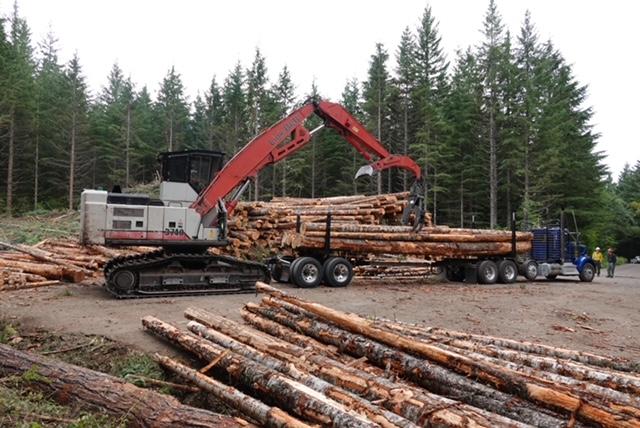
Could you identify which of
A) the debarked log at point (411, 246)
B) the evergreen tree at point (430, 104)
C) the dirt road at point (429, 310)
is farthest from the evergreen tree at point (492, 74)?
the dirt road at point (429, 310)

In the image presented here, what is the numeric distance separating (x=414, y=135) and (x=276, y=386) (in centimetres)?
3288

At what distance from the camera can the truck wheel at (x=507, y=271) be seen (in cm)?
1590

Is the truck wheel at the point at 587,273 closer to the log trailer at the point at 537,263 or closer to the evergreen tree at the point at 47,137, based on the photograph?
the log trailer at the point at 537,263

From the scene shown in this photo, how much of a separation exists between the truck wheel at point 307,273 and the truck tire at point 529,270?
8314mm

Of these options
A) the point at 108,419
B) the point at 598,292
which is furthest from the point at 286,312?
the point at 598,292

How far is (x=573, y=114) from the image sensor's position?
35.9 meters

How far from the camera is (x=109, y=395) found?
14.1ft

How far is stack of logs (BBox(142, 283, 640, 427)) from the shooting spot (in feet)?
11.8

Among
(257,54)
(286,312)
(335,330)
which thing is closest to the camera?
(335,330)

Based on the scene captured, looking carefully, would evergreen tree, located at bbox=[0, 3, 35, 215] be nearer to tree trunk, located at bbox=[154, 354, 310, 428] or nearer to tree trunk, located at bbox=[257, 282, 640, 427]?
tree trunk, located at bbox=[154, 354, 310, 428]

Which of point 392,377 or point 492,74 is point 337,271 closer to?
point 392,377

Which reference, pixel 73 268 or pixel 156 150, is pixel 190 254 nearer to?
pixel 73 268

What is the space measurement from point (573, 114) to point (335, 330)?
36.9 metres

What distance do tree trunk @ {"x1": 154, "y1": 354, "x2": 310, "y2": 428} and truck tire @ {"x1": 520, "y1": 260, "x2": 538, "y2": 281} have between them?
14609 mm
